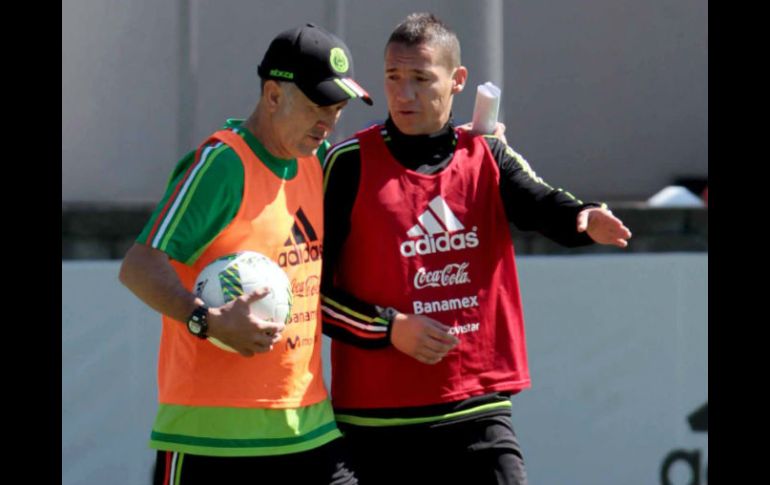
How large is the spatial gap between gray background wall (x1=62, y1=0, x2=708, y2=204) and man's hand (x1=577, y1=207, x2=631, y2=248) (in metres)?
3.46

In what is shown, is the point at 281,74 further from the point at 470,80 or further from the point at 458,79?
the point at 470,80

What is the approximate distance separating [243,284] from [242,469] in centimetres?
58

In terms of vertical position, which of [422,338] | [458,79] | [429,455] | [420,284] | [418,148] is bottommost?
[429,455]

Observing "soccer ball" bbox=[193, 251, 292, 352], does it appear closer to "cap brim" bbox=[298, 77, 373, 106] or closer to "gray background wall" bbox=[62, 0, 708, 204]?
"cap brim" bbox=[298, 77, 373, 106]

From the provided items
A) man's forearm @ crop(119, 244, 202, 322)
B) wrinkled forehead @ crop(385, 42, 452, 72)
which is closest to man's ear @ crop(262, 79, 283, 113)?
wrinkled forehead @ crop(385, 42, 452, 72)

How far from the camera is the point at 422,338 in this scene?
15.6 ft

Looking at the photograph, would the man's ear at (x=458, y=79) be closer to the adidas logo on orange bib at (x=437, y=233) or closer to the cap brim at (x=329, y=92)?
the adidas logo on orange bib at (x=437, y=233)

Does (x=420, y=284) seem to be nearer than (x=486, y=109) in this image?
Yes

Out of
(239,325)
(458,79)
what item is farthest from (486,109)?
(239,325)

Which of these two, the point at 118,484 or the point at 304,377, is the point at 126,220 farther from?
the point at 304,377

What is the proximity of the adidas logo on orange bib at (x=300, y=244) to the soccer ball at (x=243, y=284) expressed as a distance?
0.16 metres

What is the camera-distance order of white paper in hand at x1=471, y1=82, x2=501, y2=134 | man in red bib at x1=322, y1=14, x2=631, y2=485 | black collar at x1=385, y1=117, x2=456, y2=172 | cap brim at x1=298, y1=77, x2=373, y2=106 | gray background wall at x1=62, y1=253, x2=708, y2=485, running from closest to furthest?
cap brim at x1=298, y1=77, x2=373, y2=106, man in red bib at x1=322, y1=14, x2=631, y2=485, black collar at x1=385, y1=117, x2=456, y2=172, white paper in hand at x1=471, y1=82, x2=501, y2=134, gray background wall at x1=62, y1=253, x2=708, y2=485

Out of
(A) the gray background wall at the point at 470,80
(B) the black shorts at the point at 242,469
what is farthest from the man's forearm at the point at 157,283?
(A) the gray background wall at the point at 470,80

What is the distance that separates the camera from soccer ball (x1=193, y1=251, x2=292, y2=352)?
432 cm
